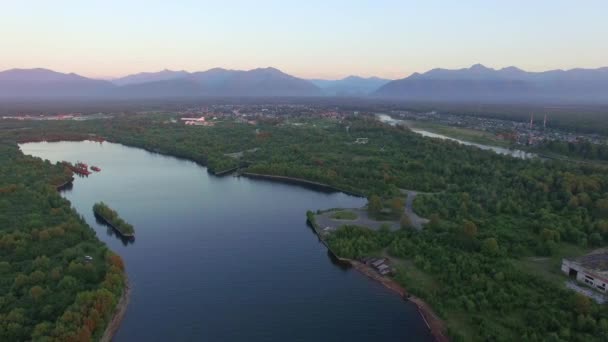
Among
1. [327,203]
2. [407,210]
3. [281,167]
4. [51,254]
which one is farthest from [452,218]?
[51,254]

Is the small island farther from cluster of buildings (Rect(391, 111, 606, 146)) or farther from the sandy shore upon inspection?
cluster of buildings (Rect(391, 111, 606, 146))

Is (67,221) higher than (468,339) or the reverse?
higher

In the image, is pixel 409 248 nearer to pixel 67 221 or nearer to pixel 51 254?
pixel 51 254

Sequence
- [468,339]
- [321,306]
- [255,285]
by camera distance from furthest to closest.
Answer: [255,285]
[321,306]
[468,339]

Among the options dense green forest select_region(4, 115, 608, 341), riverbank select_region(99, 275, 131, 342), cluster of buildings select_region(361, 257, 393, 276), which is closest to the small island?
riverbank select_region(99, 275, 131, 342)

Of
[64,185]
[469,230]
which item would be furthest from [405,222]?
[64,185]

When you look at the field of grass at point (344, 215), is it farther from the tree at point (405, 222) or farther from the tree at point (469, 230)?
the tree at point (469, 230)
